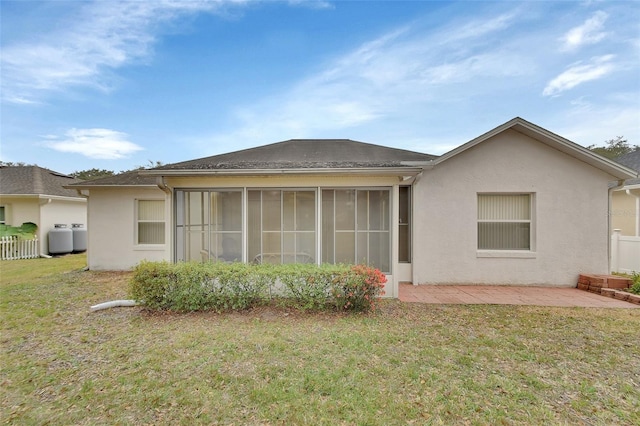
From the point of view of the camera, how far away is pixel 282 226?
22.6 ft

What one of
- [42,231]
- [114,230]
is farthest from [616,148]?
[42,231]

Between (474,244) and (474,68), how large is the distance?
8.43 m

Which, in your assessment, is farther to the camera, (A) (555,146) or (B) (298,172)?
(A) (555,146)

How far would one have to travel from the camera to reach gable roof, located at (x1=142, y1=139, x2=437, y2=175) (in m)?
6.30

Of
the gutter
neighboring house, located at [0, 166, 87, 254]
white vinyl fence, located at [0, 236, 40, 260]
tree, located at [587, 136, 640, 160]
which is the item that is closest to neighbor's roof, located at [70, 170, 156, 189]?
the gutter

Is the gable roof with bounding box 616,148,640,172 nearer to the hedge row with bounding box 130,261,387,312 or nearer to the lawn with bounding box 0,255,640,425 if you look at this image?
the lawn with bounding box 0,255,640,425

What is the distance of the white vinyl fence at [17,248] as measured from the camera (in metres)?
12.4

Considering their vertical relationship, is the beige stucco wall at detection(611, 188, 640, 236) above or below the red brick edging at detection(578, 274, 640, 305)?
above

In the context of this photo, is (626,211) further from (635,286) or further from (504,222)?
(504,222)

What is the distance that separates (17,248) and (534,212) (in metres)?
21.1

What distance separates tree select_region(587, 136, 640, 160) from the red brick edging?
29.1 m

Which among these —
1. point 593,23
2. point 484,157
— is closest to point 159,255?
point 484,157

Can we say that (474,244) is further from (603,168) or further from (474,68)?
(474,68)

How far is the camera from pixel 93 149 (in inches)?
927
